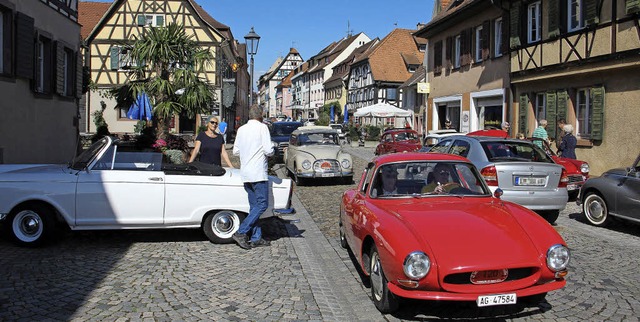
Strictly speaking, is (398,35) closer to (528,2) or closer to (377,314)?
(528,2)

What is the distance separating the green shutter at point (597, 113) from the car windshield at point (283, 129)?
11.5 m

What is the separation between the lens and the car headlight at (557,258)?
14.4 feet

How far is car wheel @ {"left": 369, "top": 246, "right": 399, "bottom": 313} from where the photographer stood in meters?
4.64

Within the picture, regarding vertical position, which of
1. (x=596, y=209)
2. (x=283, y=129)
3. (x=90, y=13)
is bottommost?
(x=596, y=209)

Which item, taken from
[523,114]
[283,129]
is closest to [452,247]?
[523,114]

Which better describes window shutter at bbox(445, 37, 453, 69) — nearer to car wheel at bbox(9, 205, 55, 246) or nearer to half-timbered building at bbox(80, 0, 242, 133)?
half-timbered building at bbox(80, 0, 242, 133)

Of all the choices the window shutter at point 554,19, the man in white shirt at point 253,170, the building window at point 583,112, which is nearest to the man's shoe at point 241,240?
the man in white shirt at point 253,170

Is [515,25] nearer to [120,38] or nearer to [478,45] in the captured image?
[478,45]

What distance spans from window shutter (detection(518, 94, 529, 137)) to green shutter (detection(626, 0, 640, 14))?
5924mm

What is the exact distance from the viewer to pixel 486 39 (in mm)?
22500

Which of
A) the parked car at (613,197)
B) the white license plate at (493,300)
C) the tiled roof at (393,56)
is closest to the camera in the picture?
the white license plate at (493,300)

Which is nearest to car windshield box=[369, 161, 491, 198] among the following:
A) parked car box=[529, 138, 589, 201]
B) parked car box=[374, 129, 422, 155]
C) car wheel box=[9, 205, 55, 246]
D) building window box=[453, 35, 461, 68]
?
car wheel box=[9, 205, 55, 246]

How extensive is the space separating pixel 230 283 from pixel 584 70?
1355cm

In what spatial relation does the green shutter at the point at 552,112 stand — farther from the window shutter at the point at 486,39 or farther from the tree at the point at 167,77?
the tree at the point at 167,77
